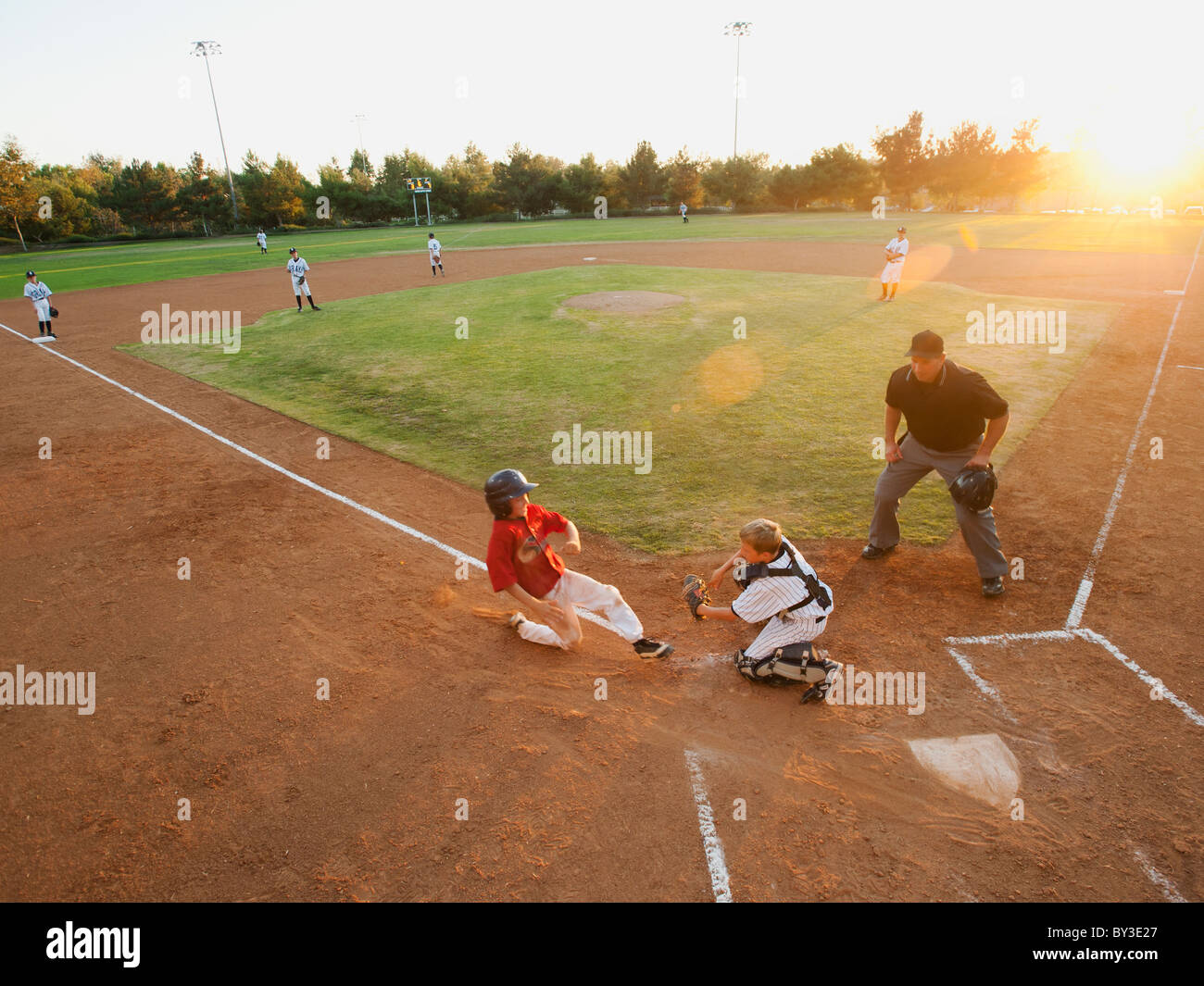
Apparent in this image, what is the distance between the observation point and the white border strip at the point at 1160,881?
13.0 feet

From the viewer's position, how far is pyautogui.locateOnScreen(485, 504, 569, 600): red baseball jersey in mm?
5656

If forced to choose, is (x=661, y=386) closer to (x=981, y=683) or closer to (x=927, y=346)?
(x=927, y=346)

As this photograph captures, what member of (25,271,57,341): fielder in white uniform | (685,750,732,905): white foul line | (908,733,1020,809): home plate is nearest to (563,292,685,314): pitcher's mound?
(25,271,57,341): fielder in white uniform

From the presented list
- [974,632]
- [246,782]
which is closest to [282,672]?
[246,782]

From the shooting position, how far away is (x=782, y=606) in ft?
18.0

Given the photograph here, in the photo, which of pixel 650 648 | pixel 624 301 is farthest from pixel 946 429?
pixel 624 301

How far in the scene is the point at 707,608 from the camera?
599cm

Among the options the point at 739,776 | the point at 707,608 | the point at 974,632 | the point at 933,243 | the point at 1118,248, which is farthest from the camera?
the point at 933,243

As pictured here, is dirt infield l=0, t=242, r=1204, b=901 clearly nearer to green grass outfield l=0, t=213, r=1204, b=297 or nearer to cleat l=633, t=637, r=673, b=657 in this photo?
cleat l=633, t=637, r=673, b=657

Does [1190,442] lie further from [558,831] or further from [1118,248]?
[1118,248]

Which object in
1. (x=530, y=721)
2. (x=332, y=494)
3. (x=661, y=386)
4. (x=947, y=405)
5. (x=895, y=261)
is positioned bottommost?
(x=530, y=721)

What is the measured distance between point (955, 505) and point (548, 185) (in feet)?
284
